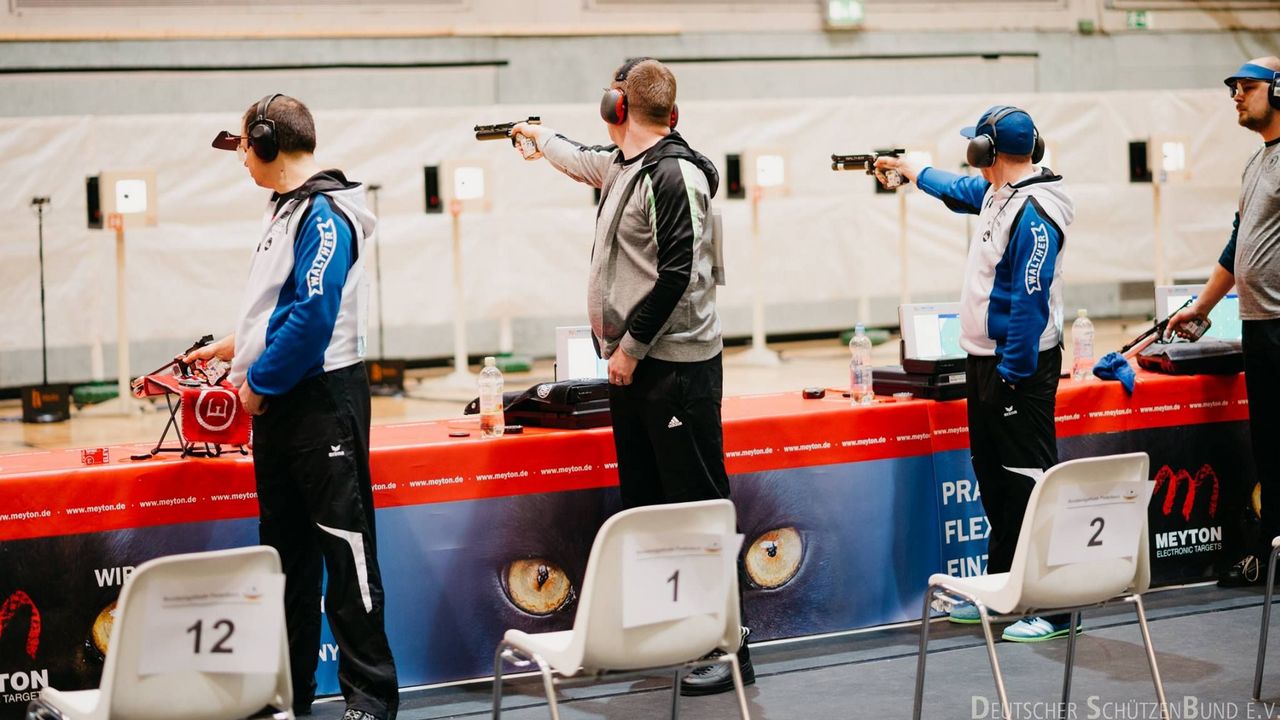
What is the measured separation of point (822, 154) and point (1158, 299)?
681 centimetres

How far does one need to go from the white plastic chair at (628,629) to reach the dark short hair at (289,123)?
143 cm

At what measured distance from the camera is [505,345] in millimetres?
11156

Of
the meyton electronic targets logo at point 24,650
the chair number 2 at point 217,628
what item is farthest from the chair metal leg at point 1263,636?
the meyton electronic targets logo at point 24,650

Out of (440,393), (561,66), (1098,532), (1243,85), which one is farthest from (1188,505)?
(561,66)

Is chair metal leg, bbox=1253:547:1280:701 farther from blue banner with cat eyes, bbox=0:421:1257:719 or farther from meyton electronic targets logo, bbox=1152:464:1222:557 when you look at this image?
meyton electronic targets logo, bbox=1152:464:1222:557

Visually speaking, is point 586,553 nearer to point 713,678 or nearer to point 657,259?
point 713,678

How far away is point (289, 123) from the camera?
3541mm

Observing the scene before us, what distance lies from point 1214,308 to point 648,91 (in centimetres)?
279

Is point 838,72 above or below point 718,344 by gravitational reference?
above

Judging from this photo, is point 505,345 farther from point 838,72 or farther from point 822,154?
point 838,72

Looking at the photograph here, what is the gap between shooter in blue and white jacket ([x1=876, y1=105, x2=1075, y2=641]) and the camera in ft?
13.9

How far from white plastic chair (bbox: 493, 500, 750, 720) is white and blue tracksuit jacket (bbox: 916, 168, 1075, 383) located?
67.2 inches

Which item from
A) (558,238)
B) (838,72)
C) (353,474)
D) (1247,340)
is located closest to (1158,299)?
(1247,340)

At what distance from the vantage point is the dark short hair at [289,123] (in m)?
3.52
